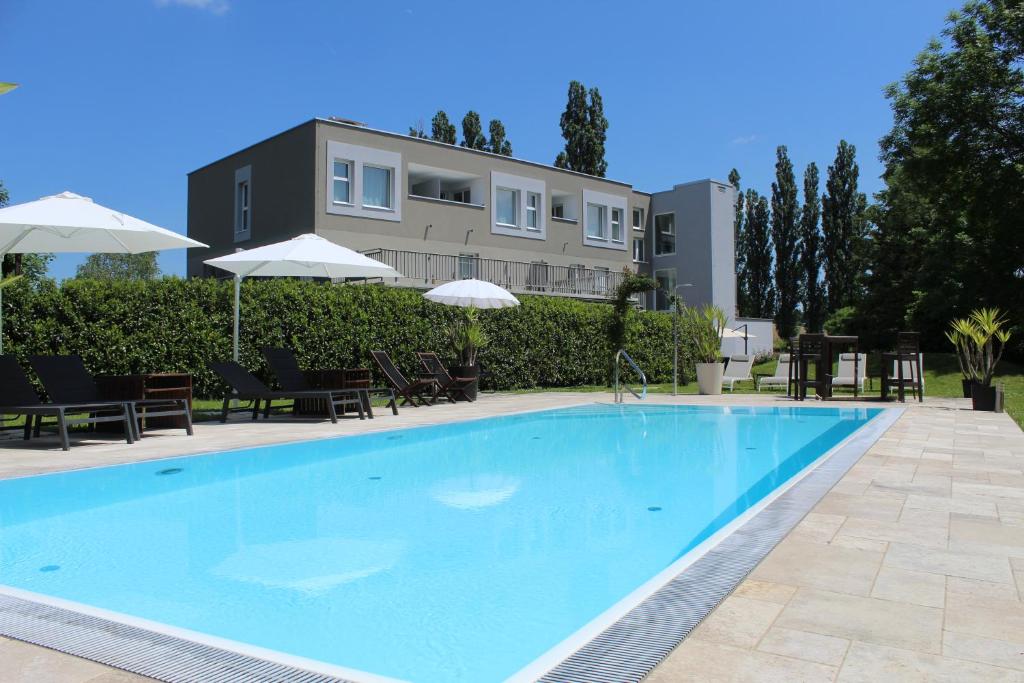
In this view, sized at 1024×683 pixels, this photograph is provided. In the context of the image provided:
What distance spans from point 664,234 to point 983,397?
75.9 ft

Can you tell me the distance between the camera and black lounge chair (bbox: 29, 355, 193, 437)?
818cm

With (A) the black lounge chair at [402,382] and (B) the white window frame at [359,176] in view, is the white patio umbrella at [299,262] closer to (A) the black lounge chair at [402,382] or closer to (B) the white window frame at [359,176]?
(A) the black lounge chair at [402,382]

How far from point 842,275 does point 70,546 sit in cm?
4490

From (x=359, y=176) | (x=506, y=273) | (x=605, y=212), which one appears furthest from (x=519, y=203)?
(x=359, y=176)

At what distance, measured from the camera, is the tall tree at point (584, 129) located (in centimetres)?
3978

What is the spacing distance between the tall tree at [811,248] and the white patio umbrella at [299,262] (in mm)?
37932

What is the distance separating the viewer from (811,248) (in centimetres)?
4459

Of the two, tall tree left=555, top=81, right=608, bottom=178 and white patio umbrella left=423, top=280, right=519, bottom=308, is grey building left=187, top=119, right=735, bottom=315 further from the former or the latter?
tall tree left=555, top=81, right=608, bottom=178

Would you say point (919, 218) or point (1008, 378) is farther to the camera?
Answer: point (919, 218)

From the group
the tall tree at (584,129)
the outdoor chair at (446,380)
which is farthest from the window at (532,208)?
the outdoor chair at (446,380)

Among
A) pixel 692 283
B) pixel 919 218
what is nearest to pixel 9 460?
pixel 692 283

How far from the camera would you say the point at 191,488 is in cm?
638

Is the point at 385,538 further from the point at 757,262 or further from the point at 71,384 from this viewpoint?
the point at 757,262

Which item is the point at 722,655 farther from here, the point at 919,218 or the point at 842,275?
the point at 842,275
